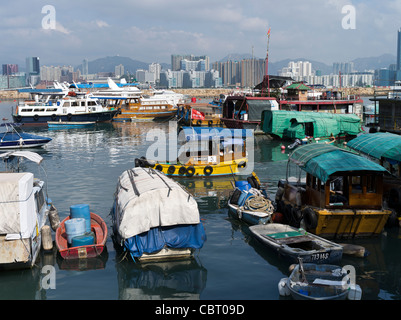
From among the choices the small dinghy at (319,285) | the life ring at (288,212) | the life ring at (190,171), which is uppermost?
the life ring at (190,171)

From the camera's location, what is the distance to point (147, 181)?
16797 mm

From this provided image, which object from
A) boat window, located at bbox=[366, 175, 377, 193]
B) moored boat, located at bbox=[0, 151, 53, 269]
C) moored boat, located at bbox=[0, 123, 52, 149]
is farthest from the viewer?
moored boat, located at bbox=[0, 123, 52, 149]

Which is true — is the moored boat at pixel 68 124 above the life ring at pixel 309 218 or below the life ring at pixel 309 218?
above

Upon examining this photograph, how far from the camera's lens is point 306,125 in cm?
4838

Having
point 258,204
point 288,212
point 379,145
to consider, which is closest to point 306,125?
point 379,145

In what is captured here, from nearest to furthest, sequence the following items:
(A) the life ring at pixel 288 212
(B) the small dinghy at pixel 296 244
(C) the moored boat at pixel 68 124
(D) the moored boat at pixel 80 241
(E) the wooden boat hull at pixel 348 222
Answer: (B) the small dinghy at pixel 296 244 → (D) the moored boat at pixel 80 241 → (E) the wooden boat hull at pixel 348 222 → (A) the life ring at pixel 288 212 → (C) the moored boat at pixel 68 124

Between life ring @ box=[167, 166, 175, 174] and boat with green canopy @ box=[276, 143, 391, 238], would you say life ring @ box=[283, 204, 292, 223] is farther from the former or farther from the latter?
life ring @ box=[167, 166, 175, 174]

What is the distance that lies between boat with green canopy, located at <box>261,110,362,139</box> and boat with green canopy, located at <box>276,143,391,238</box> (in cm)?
2959

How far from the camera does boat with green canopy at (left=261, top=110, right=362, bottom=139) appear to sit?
155ft

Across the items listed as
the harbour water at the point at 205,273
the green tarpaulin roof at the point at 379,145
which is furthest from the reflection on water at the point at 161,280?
the green tarpaulin roof at the point at 379,145

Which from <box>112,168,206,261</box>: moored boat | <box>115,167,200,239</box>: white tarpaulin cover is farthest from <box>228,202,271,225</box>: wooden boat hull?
<box>115,167,200,239</box>: white tarpaulin cover

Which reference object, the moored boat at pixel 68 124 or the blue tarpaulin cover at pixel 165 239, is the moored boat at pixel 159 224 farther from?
the moored boat at pixel 68 124

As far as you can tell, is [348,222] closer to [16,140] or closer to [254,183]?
[254,183]

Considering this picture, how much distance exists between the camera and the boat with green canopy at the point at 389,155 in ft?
64.1
